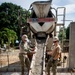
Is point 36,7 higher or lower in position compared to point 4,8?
lower

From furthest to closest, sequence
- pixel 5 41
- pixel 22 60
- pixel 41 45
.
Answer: pixel 5 41
pixel 41 45
pixel 22 60

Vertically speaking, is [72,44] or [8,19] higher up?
[8,19]

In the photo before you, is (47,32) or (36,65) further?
(47,32)

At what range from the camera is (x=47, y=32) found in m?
15.5

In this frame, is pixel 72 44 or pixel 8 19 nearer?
pixel 72 44

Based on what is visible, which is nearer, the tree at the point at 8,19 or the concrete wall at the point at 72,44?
the concrete wall at the point at 72,44

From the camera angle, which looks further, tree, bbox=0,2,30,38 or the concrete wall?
tree, bbox=0,2,30,38

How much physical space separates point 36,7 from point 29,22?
1.01 metres

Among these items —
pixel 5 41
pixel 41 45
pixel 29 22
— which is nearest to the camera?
pixel 41 45

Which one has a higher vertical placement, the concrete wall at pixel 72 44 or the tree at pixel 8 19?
the tree at pixel 8 19

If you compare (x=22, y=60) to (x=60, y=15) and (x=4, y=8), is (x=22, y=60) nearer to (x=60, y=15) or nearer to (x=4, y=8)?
(x=60, y=15)

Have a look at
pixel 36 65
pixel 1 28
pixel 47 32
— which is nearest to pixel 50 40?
pixel 47 32

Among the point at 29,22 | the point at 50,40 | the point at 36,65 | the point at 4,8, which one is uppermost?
the point at 4,8

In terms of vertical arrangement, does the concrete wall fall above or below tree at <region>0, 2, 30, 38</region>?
below
